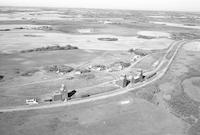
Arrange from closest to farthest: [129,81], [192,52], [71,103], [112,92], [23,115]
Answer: [23,115]
[71,103]
[112,92]
[129,81]
[192,52]

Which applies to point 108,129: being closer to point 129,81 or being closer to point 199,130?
point 199,130

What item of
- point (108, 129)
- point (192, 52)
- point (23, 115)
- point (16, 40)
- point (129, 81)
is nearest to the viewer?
point (108, 129)

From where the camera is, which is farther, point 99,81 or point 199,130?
point 99,81

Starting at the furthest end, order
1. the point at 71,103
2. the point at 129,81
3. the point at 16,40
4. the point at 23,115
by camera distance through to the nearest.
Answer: the point at 16,40, the point at 129,81, the point at 71,103, the point at 23,115

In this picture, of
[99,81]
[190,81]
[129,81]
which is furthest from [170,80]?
[99,81]

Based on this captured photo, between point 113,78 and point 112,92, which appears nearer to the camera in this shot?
point 112,92

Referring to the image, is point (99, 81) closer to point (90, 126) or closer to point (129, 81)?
point (129, 81)

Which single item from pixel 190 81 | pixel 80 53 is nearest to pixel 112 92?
pixel 190 81

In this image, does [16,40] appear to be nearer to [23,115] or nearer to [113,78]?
[113,78]

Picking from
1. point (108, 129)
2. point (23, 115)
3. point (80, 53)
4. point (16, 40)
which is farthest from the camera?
point (16, 40)
